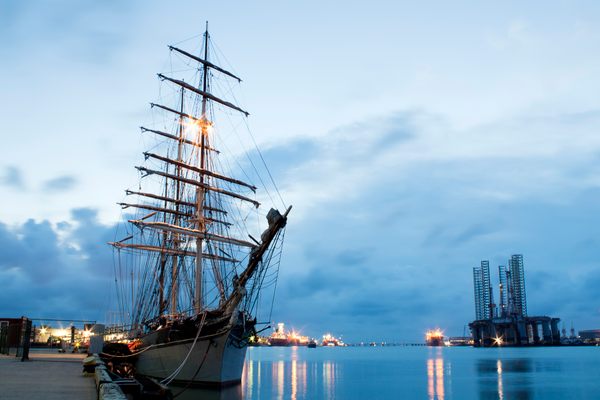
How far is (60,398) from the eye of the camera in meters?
14.0

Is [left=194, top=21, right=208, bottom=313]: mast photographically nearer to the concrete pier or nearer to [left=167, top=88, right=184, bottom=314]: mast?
[left=167, top=88, right=184, bottom=314]: mast

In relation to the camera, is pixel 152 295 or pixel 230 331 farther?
pixel 152 295

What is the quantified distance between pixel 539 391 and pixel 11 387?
168ft

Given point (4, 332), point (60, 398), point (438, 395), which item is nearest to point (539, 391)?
point (438, 395)

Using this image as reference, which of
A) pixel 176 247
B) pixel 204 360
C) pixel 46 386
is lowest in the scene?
pixel 204 360

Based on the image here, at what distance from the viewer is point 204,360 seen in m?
36.2

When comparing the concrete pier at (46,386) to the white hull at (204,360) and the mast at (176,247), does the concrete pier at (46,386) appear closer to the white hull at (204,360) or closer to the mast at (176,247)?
the white hull at (204,360)

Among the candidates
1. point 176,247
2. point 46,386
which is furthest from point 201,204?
point 46,386

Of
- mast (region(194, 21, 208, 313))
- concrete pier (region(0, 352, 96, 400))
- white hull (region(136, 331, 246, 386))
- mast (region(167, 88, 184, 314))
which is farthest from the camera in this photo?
mast (region(167, 88, 184, 314))

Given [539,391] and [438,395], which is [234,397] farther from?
[539,391]

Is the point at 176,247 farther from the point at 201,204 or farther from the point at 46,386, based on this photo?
the point at 46,386

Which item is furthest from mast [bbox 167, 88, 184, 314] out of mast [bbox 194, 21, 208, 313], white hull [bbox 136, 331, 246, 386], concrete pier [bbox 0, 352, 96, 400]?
concrete pier [bbox 0, 352, 96, 400]

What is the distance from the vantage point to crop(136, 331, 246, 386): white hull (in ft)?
117

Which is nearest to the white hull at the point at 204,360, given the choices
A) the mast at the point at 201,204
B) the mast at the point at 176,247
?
the mast at the point at 201,204
